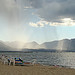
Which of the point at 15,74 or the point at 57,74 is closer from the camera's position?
the point at 15,74

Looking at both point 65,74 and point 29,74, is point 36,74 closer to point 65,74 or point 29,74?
point 29,74

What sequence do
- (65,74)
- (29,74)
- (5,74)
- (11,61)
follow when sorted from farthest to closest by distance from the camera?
(11,61) < (65,74) < (29,74) < (5,74)

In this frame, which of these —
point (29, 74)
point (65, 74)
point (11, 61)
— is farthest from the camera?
point (11, 61)

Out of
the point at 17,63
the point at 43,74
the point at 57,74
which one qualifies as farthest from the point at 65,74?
the point at 17,63

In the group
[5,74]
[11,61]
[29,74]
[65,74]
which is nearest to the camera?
[5,74]

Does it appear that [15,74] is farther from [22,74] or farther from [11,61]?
[11,61]

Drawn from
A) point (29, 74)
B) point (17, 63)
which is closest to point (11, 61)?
point (17, 63)

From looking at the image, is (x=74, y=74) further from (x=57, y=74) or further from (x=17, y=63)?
(x=17, y=63)

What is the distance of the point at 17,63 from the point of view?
2886 cm

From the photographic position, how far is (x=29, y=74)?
52.7ft

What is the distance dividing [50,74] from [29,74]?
8.18 feet

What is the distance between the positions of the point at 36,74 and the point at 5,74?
11.4ft

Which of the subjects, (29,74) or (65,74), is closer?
(29,74)

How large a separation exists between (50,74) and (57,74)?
2.85 feet
